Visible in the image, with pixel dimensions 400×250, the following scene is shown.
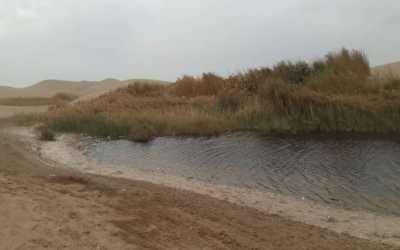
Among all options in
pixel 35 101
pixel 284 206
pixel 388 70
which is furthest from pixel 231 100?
pixel 35 101

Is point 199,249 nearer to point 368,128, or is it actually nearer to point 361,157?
point 361,157

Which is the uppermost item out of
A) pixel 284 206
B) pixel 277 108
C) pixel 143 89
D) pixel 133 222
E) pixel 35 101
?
pixel 143 89

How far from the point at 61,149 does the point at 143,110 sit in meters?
6.74

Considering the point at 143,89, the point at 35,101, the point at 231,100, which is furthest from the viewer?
the point at 35,101

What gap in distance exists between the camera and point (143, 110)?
20391 mm

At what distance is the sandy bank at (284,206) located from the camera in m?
6.13

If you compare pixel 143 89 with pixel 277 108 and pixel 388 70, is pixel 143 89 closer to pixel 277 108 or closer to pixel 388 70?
pixel 277 108

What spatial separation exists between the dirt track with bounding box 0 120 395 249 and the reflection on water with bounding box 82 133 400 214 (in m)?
2.28

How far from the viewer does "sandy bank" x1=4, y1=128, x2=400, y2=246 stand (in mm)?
6133

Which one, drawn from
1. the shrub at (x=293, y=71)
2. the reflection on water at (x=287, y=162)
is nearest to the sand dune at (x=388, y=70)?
the shrub at (x=293, y=71)

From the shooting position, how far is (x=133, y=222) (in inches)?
222

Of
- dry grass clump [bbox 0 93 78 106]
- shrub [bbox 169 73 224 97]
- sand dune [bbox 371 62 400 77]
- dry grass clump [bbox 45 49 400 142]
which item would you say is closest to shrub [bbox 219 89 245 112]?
dry grass clump [bbox 45 49 400 142]

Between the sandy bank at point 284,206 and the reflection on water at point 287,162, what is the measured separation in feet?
1.77

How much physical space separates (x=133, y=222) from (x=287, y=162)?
21.1 ft
